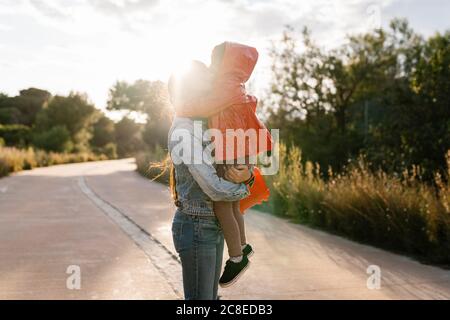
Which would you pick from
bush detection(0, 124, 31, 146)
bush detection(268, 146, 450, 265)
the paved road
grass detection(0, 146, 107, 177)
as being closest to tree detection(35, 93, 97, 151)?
bush detection(0, 124, 31, 146)

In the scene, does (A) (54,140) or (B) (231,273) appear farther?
(A) (54,140)

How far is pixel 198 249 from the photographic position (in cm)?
284

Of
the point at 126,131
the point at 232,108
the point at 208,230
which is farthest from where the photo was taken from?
the point at 126,131

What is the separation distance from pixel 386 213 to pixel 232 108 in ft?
19.9

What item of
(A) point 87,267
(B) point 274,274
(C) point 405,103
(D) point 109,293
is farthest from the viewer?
(C) point 405,103

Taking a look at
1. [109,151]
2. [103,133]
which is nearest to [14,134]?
[109,151]

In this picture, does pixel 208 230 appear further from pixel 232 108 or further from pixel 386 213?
pixel 386 213

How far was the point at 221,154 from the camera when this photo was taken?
2703 millimetres

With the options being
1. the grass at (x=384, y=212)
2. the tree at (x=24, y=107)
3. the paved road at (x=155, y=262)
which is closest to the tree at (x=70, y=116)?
the tree at (x=24, y=107)

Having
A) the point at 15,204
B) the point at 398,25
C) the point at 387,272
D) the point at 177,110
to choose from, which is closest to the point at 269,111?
the point at 398,25

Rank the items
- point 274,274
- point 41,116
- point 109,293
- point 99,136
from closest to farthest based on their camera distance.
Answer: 1. point 109,293
2. point 274,274
3. point 41,116
4. point 99,136

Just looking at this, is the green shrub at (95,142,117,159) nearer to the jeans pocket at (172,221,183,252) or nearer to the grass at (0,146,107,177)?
the grass at (0,146,107,177)
